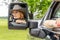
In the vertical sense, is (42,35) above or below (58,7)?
below

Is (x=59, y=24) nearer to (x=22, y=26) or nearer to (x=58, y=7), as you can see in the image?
(x=22, y=26)

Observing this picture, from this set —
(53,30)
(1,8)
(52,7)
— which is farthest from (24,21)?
(1,8)

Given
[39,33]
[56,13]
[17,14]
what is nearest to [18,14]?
[17,14]

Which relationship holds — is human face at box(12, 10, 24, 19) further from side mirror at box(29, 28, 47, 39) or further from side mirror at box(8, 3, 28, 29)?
side mirror at box(29, 28, 47, 39)

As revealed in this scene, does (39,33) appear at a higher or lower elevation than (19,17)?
lower

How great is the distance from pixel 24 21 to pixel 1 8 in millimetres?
26005

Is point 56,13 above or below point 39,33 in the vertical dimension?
above

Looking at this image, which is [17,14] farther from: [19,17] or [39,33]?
[39,33]

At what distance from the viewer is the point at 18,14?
2262mm

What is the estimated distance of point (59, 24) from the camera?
1.97 metres

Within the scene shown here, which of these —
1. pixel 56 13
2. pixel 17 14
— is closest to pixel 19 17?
pixel 17 14

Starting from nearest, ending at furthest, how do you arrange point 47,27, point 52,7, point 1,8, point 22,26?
point 47,27 < point 22,26 < point 52,7 < point 1,8

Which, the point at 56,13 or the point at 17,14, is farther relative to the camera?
the point at 56,13

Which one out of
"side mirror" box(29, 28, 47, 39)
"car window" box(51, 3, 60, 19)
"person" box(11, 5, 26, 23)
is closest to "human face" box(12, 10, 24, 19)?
"person" box(11, 5, 26, 23)
